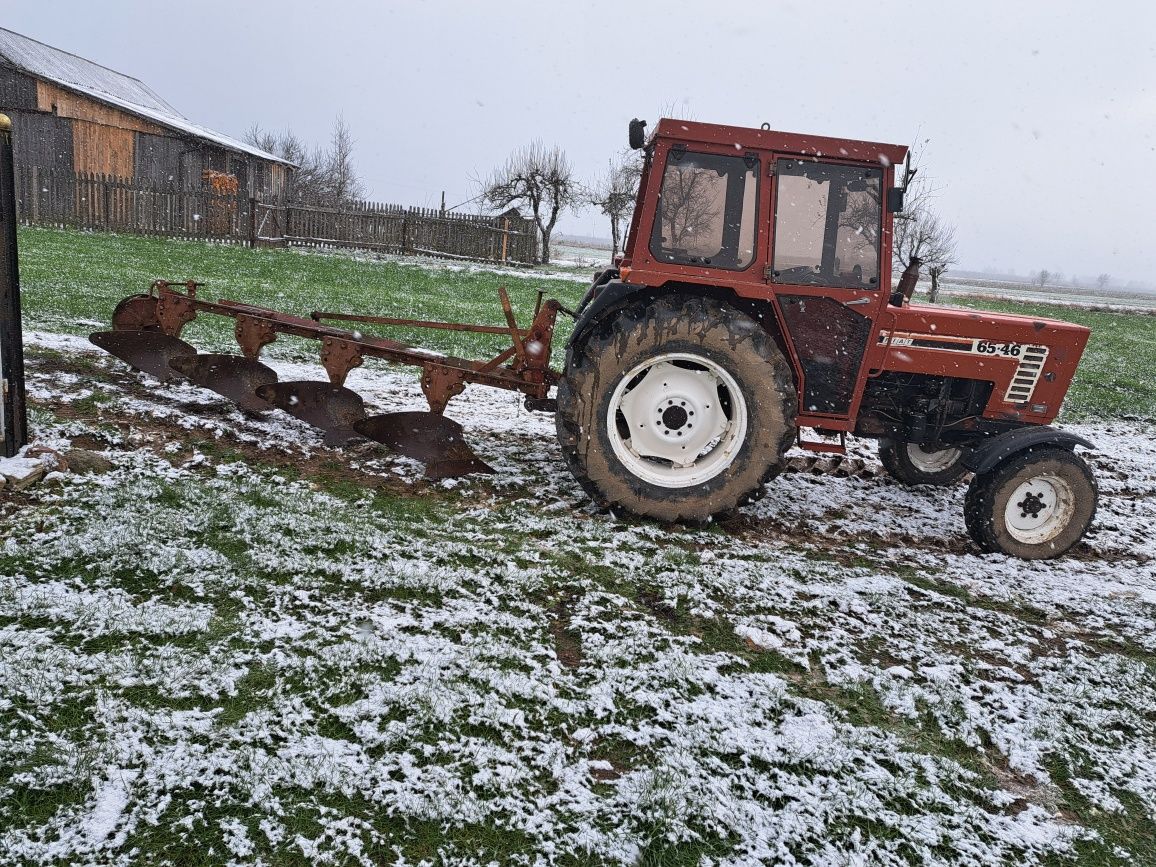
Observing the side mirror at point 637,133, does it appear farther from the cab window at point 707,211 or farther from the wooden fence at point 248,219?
the wooden fence at point 248,219

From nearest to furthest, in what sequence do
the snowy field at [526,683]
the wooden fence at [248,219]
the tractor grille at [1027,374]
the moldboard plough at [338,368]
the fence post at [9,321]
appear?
1. the snowy field at [526,683]
2. the fence post at [9,321]
3. the tractor grille at [1027,374]
4. the moldboard plough at [338,368]
5. the wooden fence at [248,219]

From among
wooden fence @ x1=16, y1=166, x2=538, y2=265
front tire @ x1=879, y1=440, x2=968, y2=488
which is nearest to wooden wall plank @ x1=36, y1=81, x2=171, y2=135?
wooden fence @ x1=16, y1=166, x2=538, y2=265

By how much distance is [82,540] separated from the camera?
3271 millimetres

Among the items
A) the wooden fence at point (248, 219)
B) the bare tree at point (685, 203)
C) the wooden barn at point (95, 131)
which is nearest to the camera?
the bare tree at point (685, 203)

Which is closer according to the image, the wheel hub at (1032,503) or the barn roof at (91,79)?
the wheel hub at (1032,503)

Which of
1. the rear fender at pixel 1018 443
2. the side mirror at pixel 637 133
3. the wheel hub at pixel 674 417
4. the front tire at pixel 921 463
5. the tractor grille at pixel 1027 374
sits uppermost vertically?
the side mirror at pixel 637 133

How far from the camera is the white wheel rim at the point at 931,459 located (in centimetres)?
571

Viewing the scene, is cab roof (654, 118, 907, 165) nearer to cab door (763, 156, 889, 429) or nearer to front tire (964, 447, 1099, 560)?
cab door (763, 156, 889, 429)

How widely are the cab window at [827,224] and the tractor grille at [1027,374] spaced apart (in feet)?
3.74

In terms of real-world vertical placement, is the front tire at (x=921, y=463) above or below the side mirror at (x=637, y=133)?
below

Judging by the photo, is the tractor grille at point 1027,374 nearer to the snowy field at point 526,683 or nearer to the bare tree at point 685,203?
the snowy field at point 526,683

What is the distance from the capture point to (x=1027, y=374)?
4.67 metres

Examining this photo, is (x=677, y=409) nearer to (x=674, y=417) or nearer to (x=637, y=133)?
(x=674, y=417)

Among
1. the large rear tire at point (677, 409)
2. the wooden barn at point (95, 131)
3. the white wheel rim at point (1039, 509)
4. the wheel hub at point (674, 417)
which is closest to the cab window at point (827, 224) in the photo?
the large rear tire at point (677, 409)
